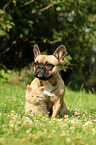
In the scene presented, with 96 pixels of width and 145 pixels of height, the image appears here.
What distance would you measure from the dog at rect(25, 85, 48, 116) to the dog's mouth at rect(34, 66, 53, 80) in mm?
256

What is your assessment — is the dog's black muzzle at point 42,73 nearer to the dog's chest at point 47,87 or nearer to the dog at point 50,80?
the dog at point 50,80

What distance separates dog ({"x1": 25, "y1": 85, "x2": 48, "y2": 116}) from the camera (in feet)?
15.5

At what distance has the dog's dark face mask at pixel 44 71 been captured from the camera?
185 inches

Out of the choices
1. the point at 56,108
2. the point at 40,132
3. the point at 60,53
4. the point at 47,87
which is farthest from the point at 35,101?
the point at 60,53

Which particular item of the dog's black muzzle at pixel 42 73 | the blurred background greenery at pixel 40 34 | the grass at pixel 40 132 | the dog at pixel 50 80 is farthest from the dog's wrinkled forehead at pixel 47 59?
the blurred background greenery at pixel 40 34

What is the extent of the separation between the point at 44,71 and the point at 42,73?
70mm

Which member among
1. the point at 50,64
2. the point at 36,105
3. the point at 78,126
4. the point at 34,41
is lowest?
the point at 78,126

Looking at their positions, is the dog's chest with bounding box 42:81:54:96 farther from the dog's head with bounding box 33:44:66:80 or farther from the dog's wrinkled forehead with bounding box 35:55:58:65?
the dog's wrinkled forehead with bounding box 35:55:58:65

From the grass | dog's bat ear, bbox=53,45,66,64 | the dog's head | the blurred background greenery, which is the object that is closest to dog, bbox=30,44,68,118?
the dog's head

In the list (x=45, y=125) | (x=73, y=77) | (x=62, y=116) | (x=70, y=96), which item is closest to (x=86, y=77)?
(x=73, y=77)

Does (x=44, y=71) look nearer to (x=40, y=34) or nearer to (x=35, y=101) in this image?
(x=35, y=101)

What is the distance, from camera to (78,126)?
439 centimetres

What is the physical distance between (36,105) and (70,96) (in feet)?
16.1

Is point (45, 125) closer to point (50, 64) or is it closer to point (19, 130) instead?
point (19, 130)
